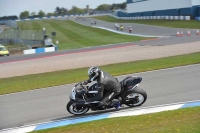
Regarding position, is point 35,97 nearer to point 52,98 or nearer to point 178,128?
point 52,98

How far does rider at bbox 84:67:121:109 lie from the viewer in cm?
977

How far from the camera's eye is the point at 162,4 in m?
82.1

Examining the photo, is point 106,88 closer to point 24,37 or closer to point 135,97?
point 135,97

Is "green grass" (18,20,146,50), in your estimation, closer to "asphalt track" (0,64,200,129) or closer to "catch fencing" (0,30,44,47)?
"catch fencing" (0,30,44,47)

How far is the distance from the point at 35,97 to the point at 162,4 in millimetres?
72355

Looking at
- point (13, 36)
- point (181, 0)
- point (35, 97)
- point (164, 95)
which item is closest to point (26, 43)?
point (13, 36)

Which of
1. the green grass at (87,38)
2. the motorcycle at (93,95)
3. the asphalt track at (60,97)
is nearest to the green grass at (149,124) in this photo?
the motorcycle at (93,95)

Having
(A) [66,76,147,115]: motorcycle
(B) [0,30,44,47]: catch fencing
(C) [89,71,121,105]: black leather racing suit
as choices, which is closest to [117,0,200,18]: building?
(B) [0,30,44,47]: catch fencing

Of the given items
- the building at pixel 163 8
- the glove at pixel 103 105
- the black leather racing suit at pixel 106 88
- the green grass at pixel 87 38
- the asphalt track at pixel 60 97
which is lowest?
the green grass at pixel 87 38

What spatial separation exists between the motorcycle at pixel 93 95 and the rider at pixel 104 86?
5.3 inches

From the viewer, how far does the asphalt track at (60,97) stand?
1079 cm

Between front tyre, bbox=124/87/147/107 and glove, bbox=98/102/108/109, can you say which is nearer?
glove, bbox=98/102/108/109

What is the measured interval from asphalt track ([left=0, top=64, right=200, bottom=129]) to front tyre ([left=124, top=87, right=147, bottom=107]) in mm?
258

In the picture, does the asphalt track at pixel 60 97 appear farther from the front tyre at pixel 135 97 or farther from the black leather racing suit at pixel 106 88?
the black leather racing suit at pixel 106 88
